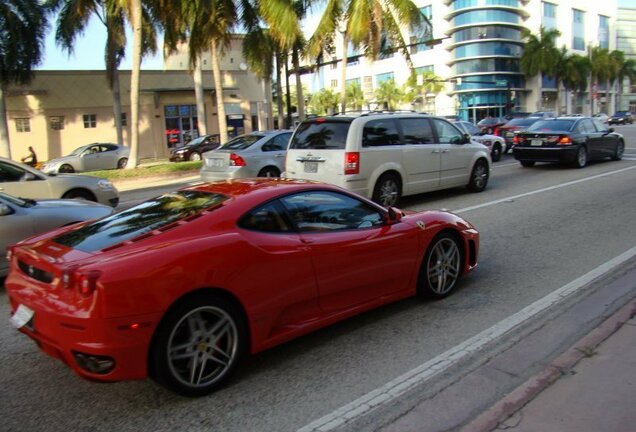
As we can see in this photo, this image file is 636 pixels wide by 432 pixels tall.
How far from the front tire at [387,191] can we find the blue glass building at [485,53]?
254ft

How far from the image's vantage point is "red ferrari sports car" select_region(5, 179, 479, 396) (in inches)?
133

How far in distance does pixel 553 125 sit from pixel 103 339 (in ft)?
52.3

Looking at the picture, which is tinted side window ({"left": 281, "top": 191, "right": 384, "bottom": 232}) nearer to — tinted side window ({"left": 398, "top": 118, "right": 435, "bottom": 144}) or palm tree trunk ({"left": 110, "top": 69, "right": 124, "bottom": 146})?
tinted side window ({"left": 398, "top": 118, "right": 435, "bottom": 144})

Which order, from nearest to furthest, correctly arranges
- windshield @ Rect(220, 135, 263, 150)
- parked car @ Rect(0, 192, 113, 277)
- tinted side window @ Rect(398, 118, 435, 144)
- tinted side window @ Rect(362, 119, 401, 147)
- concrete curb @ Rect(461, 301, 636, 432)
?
concrete curb @ Rect(461, 301, 636, 432)
parked car @ Rect(0, 192, 113, 277)
tinted side window @ Rect(362, 119, 401, 147)
tinted side window @ Rect(398, 118, 435, 144)
windshield @ Rect(220, 135, 263, 150)

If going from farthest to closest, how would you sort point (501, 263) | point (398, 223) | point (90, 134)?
point (90, 134)
point (501, 263)
point (398, 223)

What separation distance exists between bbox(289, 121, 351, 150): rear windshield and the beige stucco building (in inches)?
1080

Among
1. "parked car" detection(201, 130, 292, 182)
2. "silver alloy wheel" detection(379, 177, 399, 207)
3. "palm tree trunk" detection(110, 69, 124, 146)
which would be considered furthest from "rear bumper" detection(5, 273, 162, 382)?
"palm tree trunk" detection(110, 69, 124, 146)

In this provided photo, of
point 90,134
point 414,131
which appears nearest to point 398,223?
point 414,131

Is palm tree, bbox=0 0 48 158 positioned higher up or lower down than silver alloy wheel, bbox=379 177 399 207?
higher up

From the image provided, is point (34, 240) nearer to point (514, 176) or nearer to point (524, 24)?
point (514, 176)

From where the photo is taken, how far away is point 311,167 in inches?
403

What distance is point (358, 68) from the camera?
360ft

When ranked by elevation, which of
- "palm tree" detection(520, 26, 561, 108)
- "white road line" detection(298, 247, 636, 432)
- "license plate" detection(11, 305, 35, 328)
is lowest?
"white road line" detection(298, 247, 636, 432)

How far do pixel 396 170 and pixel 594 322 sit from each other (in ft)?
20.0
